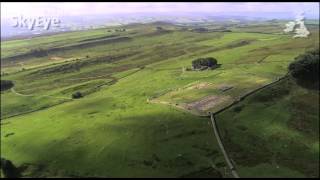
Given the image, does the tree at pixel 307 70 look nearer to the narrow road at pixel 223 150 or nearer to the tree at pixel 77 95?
the narrow road at pixel 223 150

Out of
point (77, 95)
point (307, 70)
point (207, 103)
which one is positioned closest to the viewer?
point (207, 103)

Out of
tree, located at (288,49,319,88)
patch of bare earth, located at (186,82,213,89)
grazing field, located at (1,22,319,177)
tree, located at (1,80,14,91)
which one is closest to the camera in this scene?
grazing field, located at (1,22,319,177)

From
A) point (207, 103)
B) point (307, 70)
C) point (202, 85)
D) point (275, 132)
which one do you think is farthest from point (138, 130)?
point (307, 70)

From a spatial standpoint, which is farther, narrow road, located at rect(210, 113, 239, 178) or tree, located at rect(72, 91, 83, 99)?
tree, located at rect(72, 91, 83, 99)

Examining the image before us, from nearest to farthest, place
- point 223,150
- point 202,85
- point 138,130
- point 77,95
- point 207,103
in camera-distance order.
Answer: point 223,150
point 138,130
point 207,103
point 202,85
point 77,95

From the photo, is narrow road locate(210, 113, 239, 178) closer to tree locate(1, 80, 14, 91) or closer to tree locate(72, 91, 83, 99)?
tree locate(72, 91, 83, 99)

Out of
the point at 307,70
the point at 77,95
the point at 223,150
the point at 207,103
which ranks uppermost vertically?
the point at 307,70

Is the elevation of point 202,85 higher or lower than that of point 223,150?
higher

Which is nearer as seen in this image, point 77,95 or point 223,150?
point 223,150

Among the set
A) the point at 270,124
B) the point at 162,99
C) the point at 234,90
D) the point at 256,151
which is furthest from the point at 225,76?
the point at 256,151

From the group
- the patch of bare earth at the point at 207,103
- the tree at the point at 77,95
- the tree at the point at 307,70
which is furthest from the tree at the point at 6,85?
the tree at the point at 307,70

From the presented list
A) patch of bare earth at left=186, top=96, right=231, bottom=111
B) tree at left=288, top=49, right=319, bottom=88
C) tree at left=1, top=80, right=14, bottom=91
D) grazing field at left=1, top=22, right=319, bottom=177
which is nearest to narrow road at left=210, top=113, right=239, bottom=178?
grazing field at left=1, top=22, right=319, bottom=177

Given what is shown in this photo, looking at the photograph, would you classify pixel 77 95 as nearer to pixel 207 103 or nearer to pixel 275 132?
pixel 207 103
